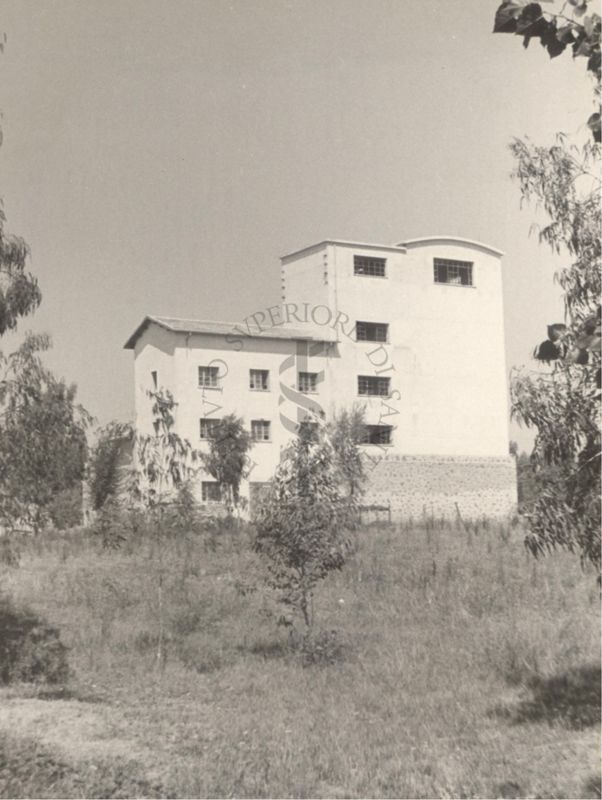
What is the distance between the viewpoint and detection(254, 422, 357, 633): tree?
642 inches

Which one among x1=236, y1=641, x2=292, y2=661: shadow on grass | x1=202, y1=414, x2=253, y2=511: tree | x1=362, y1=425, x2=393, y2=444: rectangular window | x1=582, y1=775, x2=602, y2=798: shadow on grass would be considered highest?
x1=362, y1=425, x2=393, y2=444: rectangular window

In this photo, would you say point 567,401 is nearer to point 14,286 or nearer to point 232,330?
point 14,286

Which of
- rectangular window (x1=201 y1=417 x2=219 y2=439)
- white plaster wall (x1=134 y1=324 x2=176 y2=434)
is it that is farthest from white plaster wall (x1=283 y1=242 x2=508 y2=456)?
white plaster wall (x1=134 y1=324 x2=176 y2=434)

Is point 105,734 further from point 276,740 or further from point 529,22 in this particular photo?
point 529,22

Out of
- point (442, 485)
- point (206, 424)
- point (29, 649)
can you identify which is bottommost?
point (29, 649)

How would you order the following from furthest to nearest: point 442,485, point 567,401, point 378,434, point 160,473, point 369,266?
point 442,485 → point 369,266 → point 378,434 → point 160,473 → point 567,401

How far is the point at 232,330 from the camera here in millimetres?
36719

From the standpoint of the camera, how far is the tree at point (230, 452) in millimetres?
33031

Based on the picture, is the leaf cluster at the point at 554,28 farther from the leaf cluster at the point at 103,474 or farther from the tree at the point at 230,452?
the tree at the point at 230,452

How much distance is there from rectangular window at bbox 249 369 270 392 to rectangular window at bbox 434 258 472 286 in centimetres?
977

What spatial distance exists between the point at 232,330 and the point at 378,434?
7934 mm

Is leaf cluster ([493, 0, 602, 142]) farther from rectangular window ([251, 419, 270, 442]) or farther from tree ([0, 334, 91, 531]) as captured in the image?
rectangular window ([251, 419, 270, 442])

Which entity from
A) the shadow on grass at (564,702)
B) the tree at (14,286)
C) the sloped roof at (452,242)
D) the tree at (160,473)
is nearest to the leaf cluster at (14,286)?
the tree at (14,286)

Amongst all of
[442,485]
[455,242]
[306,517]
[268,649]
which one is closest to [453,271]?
[455,242]
